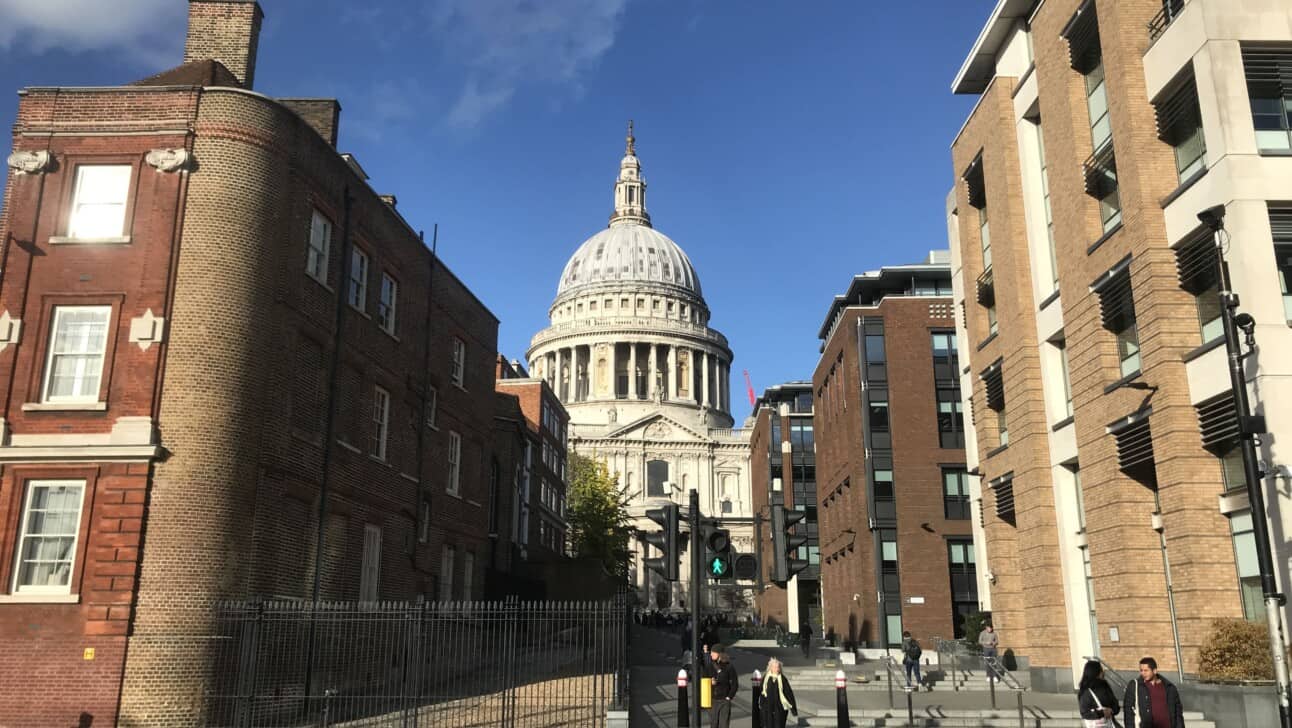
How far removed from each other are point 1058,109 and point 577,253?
A: 148 metres

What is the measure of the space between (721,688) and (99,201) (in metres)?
16.8

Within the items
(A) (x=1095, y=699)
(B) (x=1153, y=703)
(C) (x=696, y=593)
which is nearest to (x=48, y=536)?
(C) (x=696, y=593)

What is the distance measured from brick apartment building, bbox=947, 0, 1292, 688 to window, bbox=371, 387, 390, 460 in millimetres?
17586

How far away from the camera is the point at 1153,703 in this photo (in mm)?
13875

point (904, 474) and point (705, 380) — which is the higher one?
point (705, 380)

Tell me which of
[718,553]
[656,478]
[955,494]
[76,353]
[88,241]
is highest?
[656,478]

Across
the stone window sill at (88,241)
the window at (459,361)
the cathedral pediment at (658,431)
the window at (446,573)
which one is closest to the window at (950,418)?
the window at (459,361)

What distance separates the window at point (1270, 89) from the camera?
21078 mm

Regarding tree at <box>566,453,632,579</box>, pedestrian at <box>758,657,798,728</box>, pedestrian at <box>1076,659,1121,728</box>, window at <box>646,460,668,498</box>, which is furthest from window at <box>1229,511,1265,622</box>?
window at <box>646,460,668,498</box>

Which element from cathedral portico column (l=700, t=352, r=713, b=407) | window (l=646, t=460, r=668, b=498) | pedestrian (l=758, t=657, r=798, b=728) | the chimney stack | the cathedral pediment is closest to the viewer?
pedestrian (l=758, t=657, r=798, b=728)

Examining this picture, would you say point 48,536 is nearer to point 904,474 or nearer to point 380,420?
point 380,420

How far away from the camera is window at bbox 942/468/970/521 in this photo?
46.8 meters

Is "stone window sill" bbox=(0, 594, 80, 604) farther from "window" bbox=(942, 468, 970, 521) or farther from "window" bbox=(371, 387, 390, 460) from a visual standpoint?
"window" bbox=(942, 468, 970, 521)

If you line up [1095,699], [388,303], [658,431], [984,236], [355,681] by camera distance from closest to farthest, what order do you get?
[1095,699] → [355,681] → [388,303] → [984,236] → [658,431]
